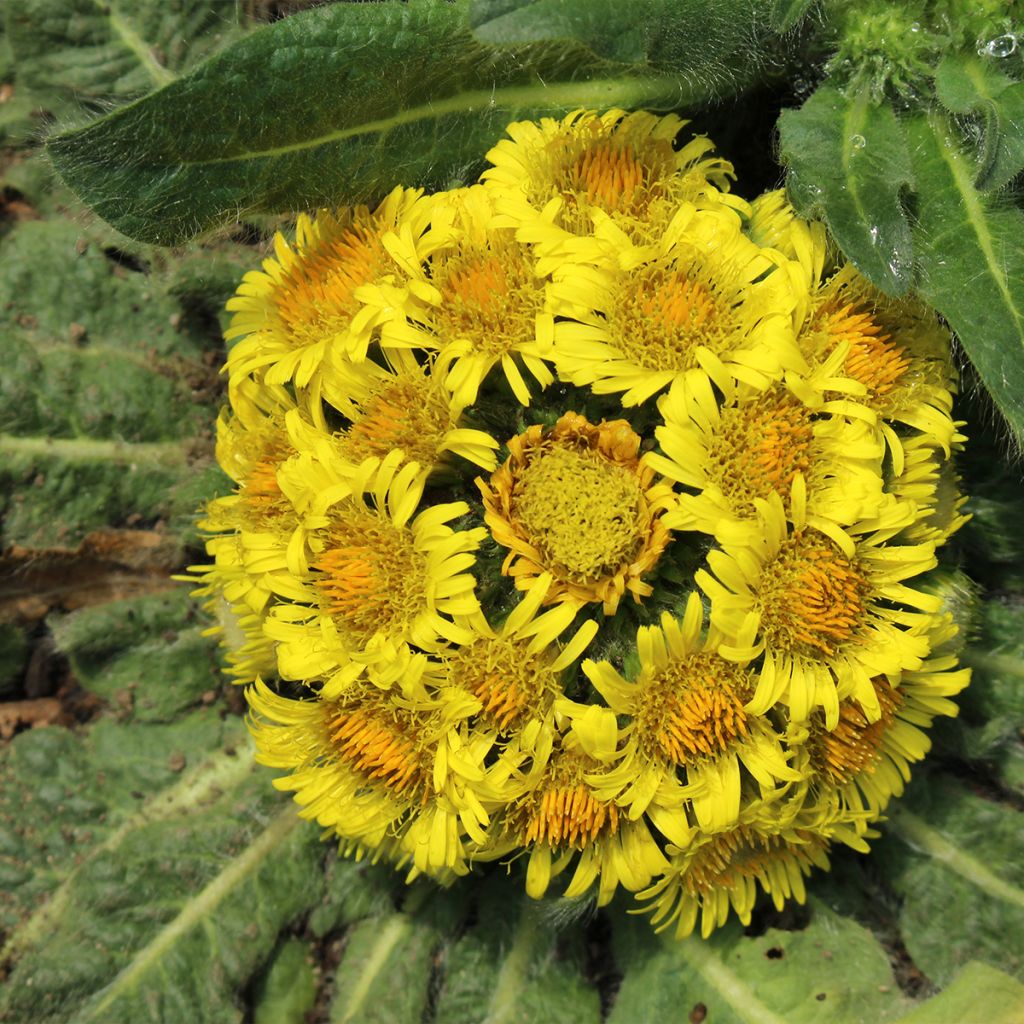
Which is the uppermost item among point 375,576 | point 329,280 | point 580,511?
point 329,280

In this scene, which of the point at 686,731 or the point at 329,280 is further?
the point at 329,280

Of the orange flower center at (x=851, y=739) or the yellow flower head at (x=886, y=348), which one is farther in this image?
the orange flower center at (x=851, y=739)

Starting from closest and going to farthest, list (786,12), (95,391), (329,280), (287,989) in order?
(786,12) < (329,280) < (287,989) < (95,391)

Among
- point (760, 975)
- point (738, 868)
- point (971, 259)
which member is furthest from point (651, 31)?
point (760, 975)

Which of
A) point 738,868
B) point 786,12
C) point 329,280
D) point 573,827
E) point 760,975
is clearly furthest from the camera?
point 760,975

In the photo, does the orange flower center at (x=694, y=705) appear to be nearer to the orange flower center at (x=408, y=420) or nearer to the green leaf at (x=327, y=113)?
the orange flower center at (x=408, y=420)

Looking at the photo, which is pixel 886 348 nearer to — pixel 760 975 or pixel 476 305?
pixel 476 305

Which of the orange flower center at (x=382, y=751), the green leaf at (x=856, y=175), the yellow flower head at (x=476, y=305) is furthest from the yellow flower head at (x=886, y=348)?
the orange flower center at (x=382, y=751)

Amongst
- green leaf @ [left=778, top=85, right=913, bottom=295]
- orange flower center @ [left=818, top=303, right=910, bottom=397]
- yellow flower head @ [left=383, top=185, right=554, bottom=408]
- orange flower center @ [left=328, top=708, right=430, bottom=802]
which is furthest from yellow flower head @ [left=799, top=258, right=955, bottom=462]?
orange flower center @ [left=328, top=708, right=430, bottom=802]
